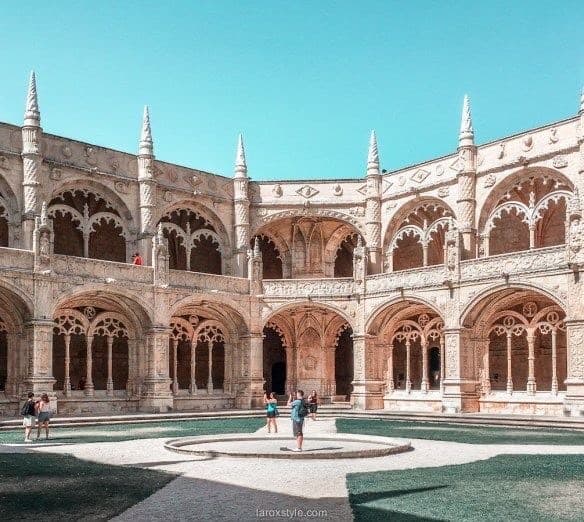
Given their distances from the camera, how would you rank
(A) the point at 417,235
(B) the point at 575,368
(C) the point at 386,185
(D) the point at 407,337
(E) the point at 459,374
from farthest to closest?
(A) the point at 417,235 → (C) the point at 386,185 → (D) the point at 407,337 → (E) the point at 459,374 → (B) the point at 575,368

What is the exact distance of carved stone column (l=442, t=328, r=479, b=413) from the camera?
99.8 ft

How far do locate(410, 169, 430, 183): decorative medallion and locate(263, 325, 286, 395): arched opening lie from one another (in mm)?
10725

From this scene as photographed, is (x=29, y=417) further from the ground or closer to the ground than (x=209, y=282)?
closer to the ground

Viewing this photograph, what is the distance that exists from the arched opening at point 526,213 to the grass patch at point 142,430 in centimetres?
1228

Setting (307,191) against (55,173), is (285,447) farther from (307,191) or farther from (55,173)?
(307,191)

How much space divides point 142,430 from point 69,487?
38.7 feet

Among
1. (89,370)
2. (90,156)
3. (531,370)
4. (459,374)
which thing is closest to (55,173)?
(90,156)

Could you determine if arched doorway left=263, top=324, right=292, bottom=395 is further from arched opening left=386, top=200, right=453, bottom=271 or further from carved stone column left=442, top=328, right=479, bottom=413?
carved stone column left=442, top=328, right=479, bottom=413

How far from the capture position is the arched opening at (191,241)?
1426 inches

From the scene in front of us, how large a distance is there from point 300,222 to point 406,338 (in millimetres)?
7727

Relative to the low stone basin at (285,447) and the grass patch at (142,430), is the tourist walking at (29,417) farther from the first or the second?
the low stone basin at (285,447)

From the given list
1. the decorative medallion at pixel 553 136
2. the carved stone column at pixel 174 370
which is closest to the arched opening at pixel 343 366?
the carved stone column at pixel 174 370

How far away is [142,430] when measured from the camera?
24359 mm

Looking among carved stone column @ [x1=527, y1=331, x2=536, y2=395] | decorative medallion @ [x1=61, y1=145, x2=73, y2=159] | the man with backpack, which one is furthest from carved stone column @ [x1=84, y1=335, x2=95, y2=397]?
the man with backpack
